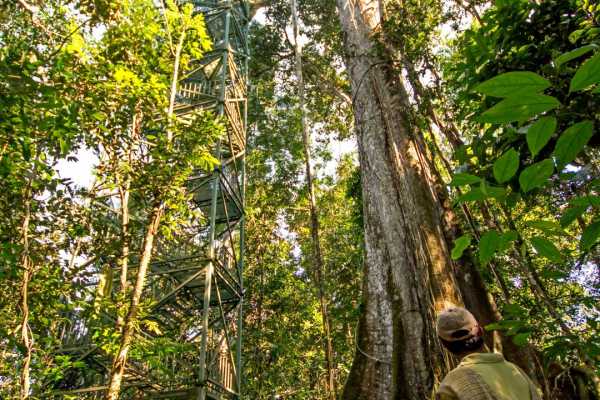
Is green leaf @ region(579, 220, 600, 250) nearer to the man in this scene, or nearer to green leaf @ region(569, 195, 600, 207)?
green leaf @ region(569, 195, 600, 207)

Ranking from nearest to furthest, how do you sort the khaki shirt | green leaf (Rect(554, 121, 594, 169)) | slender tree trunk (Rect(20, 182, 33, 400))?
green leaf (Rect(554, 121, 594, 169)) → the khaki shirt → slender tree trunk (Rect(20, 182, 33, 400))

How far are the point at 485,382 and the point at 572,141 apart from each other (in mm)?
1022

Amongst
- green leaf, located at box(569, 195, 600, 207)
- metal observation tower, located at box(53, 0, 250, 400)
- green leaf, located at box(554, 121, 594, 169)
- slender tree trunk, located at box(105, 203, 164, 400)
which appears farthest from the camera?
metal observation tower, located at box(53, 0, 250, 400)

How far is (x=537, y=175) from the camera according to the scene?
89 cm

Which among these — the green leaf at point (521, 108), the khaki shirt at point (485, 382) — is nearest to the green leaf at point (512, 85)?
the green leaf at point (521, 108)

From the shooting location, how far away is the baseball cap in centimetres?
168

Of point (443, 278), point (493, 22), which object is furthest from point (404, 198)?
point (493, 22)

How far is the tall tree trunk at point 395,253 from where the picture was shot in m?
3.05

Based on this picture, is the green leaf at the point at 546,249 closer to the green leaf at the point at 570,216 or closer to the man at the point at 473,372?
the green leaf at the point at 570,216

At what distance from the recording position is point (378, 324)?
12.0 ft

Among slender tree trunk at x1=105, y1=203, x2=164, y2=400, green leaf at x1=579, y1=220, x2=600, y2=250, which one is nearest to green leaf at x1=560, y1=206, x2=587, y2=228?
green leaf at x1=579, y1=220, x2=600, y2=250

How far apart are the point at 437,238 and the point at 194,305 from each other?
233 inches

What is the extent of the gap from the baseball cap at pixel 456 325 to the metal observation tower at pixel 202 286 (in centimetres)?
347

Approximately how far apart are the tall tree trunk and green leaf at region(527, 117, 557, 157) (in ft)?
7.79
